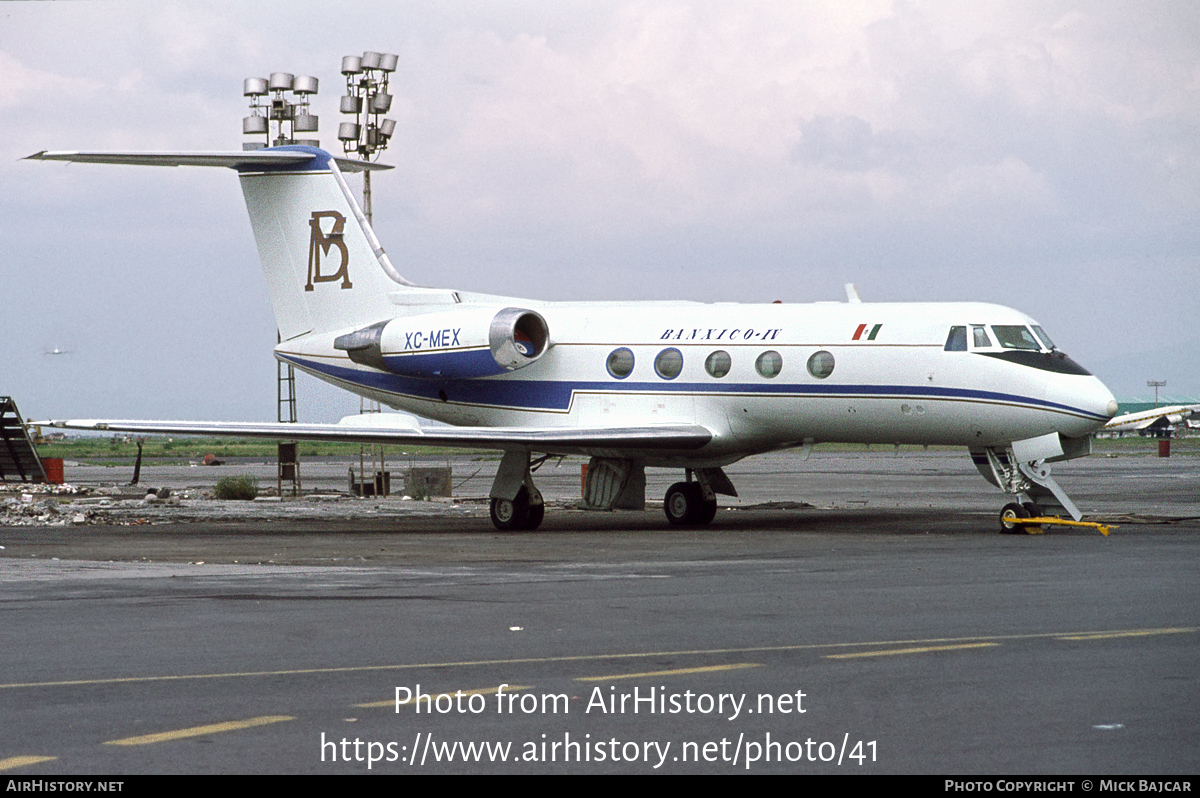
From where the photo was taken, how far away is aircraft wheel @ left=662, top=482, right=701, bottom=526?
2516 centimetres

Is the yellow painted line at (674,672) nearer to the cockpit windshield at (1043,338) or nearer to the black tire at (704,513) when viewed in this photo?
the cockpit windshield at (1043,338)

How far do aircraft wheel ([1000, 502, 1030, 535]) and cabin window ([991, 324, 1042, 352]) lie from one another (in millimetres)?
2333

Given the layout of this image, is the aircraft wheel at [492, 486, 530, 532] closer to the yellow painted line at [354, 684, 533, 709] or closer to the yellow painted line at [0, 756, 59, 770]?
the yellow painted line at [354, 684, 533, 709]

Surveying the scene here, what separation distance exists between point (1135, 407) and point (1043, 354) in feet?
479

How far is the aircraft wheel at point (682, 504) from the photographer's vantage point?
25.2 meters

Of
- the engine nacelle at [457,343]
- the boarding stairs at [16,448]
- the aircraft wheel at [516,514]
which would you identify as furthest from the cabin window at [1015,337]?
the boarding stairs at [16,448]

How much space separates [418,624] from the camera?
11391mm

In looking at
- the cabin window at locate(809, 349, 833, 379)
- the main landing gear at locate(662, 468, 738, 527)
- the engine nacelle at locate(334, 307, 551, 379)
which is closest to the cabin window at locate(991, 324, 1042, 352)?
the cabin window at locate(809, 349, 833, 379)

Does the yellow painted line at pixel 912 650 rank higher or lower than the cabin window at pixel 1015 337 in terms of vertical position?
lower

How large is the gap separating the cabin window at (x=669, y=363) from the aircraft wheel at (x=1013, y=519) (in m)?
5.73

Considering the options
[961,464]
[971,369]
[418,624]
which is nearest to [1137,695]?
[418,624]

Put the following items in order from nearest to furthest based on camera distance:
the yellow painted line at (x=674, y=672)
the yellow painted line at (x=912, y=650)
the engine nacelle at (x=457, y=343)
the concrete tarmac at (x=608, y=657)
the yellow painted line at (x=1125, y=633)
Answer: the concrete tarmac at (x=608, y=657), the yellow painted line at (x=674, y=672), the yellow painted line at (x=912, y=650), the yellow painted line at (x=1125, y=633), the engine nacelle at (x=457, y=343)

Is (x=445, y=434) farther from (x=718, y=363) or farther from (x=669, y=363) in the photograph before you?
(x=718, y=363)

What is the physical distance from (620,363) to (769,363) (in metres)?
2.83
